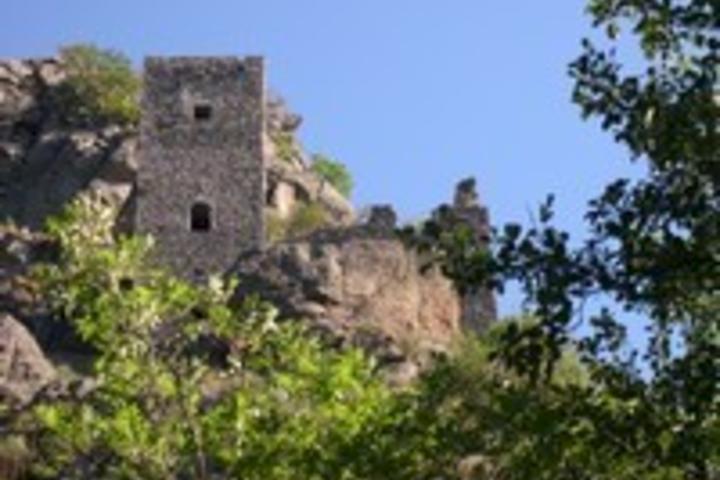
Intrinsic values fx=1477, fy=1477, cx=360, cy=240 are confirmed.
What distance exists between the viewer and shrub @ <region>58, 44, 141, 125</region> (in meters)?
47.1

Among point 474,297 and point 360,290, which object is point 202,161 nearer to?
point 360,290

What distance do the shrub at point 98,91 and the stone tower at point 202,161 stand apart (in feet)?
14.7

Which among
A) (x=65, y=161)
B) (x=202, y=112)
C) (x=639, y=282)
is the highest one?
(x=202, y=112)

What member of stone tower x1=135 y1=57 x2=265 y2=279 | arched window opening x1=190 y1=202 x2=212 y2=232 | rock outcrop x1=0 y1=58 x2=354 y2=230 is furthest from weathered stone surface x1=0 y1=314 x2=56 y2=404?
rock outcrop x1=0 y1=58 x2=354 y2=230

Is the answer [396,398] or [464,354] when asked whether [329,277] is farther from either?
[396,398]

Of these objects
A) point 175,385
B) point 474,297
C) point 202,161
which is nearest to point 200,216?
point 202,161

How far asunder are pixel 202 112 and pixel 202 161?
175 centimetres

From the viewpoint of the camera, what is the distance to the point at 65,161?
45.2 m

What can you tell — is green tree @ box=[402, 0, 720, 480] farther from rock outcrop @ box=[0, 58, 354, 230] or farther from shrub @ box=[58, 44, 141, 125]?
shrub @ box=[58, 44, 141, 125]

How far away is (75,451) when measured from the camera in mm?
23234

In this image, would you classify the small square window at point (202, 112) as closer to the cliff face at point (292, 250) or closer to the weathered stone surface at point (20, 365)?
the cliff face at point (292, 250)

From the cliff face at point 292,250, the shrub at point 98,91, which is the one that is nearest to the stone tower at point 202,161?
the cliff face at point 292,250

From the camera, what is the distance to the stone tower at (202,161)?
3978cm

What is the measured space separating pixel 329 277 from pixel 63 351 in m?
7.10
